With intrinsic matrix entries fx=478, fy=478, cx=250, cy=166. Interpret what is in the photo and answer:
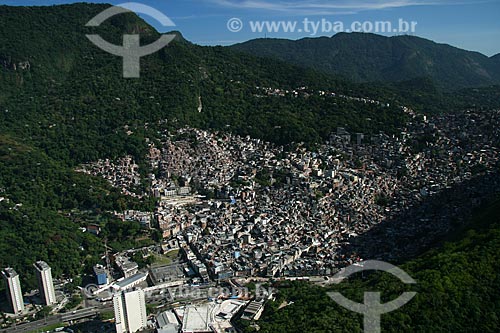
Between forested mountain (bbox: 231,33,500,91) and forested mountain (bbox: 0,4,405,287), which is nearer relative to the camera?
forested mountain (bbox: 0,4,405,287)

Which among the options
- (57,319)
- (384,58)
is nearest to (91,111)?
(57,319)

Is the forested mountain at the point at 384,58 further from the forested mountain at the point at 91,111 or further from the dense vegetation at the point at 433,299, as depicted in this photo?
the dense vegetation at the point at 433,299

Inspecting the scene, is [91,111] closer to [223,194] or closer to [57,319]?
[223,194]

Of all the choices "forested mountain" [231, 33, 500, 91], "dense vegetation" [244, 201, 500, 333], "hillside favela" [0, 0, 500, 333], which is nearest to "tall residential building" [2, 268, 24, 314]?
"hillside favela" [0, 0, 500, 333]

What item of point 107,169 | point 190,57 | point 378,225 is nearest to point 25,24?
point 190,57

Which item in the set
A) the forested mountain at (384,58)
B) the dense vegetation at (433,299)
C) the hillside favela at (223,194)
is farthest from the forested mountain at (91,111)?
the forested mountain at (384,58)

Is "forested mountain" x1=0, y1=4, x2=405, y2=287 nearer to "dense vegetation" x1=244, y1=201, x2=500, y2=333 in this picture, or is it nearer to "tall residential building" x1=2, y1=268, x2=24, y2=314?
"tall residential building" x1=2, y1=268, x2=24, y2=314

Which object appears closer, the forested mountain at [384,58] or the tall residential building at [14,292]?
→ the tall residential building at [14,292]
